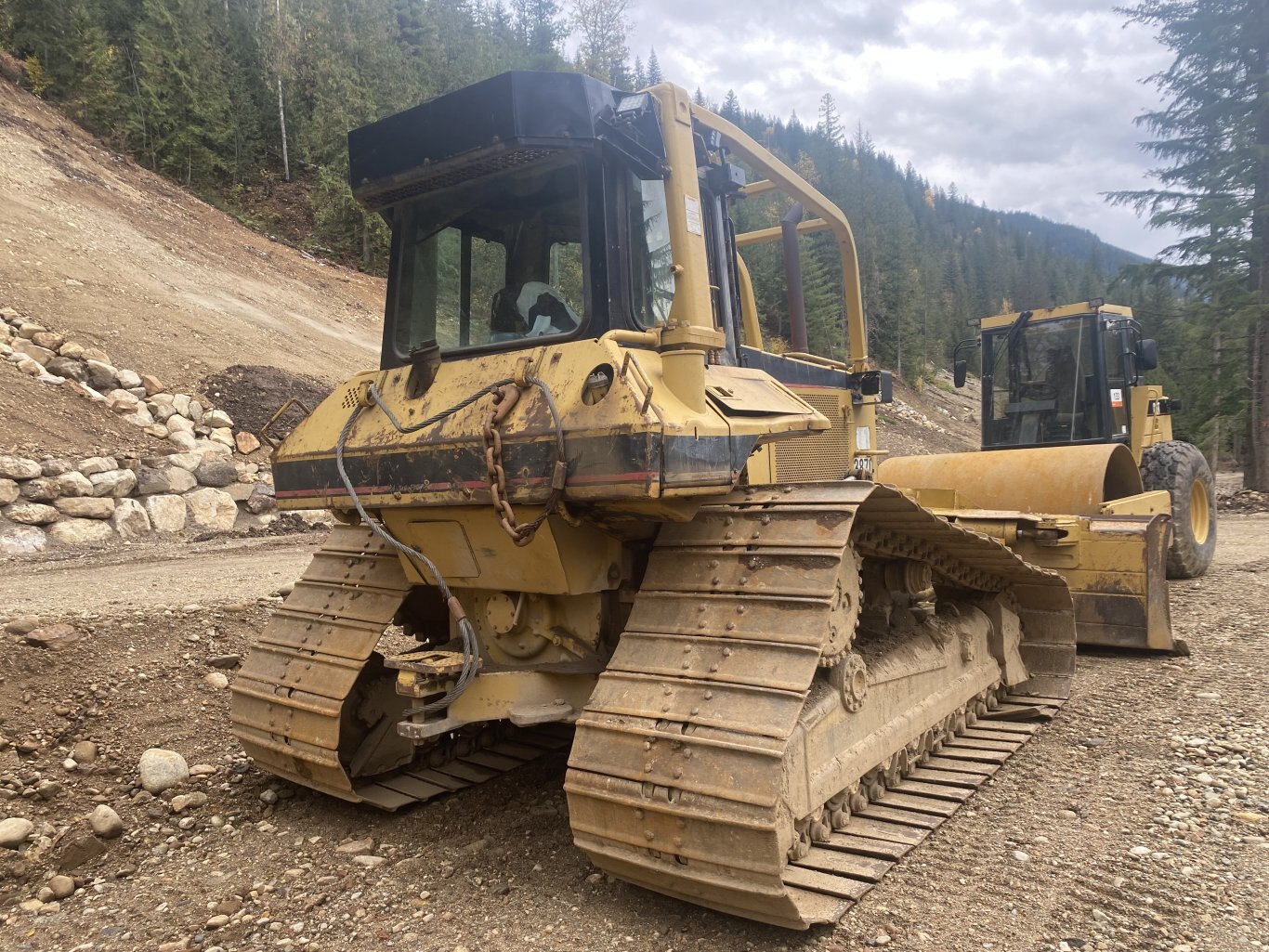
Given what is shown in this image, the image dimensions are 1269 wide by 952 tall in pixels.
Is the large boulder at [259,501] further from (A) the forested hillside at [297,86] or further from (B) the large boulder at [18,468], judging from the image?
(A) the forested hillside at [297,86]

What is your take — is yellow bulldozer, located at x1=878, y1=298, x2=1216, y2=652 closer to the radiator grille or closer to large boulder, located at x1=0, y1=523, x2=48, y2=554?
the radiator grille

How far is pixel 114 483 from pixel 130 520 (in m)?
0.48

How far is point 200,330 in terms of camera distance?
1677cm

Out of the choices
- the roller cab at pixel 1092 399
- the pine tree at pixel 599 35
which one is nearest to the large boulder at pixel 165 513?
the roller cab at pixel 1092 399

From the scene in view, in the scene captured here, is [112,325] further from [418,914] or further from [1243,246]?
[1243,246]

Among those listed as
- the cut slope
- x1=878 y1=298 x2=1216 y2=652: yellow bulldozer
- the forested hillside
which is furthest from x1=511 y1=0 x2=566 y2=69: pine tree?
x1=878 y1=298 x2=1216 y2=652: yellow bulldozer

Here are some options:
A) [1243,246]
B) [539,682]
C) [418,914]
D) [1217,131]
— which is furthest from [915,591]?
[1217,131]

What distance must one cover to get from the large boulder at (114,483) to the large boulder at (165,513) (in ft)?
0.89

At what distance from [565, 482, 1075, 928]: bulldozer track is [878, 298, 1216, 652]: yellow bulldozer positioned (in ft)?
8.00

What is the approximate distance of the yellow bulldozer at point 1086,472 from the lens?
588 cm

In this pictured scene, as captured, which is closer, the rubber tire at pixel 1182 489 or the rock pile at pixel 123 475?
the rubber tire at pixel 1182 489

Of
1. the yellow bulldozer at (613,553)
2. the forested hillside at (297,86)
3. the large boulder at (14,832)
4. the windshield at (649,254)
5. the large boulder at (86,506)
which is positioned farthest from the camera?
the forested hillside at (297,86)

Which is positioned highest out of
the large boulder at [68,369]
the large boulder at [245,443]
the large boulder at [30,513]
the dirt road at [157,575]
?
the large boulder at [68,369]

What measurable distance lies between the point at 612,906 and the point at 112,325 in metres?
15.2
